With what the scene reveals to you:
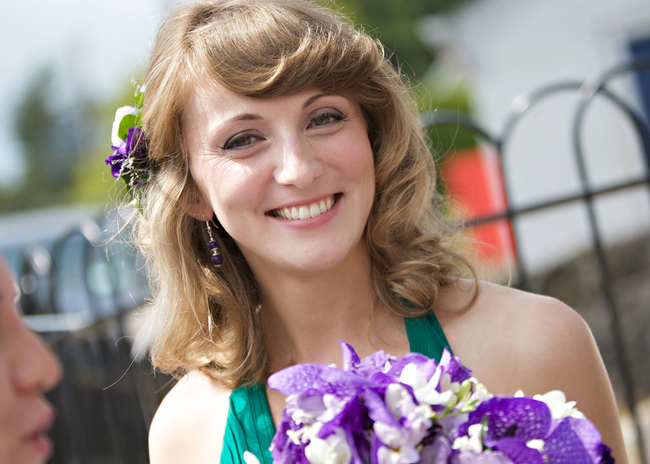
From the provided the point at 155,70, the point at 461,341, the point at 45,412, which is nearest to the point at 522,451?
the point at 45,412

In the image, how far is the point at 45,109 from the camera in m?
52.1

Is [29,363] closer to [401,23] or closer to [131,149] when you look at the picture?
[131,149]

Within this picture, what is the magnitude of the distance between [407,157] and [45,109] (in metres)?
55.2

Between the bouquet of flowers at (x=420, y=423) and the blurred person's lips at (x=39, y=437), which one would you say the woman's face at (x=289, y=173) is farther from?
the blurred person's lips at (x=39, y=437)

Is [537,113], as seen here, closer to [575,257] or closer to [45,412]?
[575,257]

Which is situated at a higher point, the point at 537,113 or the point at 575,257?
the point at 537,113

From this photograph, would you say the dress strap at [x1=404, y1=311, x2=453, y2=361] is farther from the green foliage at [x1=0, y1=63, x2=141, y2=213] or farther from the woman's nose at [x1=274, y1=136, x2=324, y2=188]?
the green foliage at [x1=0, y1=63, x2=141, y2=213]

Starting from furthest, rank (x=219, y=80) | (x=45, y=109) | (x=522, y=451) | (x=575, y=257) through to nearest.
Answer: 1. (x=45, y=109)
2. (x=575, y=257)
3. (x=219, y=80)
4. (x=522, y=451)

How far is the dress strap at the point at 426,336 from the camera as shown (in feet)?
Result: 6.93

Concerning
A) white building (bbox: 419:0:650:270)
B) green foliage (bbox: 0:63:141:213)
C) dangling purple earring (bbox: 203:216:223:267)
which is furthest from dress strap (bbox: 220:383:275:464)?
green foliage (bbox: 0:63:141:213)

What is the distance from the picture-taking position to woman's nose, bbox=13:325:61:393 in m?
0.82

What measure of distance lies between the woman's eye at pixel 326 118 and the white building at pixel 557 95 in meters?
6.75

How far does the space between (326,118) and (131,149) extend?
758 millimetres

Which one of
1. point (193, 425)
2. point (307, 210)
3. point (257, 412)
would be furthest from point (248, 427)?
point (307, 210)
